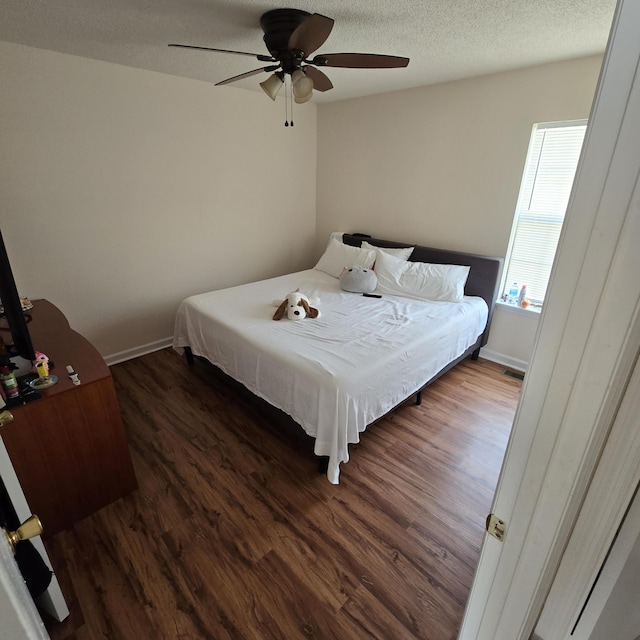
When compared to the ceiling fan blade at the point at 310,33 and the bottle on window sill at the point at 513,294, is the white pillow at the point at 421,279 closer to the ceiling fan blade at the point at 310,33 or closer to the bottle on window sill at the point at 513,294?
the bottle on window sill at the point at 513,294

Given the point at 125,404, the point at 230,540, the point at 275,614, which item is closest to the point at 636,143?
the point at 275,614

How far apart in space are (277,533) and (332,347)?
1018mm

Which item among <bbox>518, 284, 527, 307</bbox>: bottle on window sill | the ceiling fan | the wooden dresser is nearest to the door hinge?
the wooden dresser

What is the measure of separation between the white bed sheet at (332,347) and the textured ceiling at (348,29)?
1.75 meters

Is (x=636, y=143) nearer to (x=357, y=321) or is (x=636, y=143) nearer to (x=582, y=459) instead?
(x=582, y=459)

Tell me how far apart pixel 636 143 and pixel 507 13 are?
1962 millimetres

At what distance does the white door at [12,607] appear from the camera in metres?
0.44

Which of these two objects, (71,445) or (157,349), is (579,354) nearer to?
(71,445)

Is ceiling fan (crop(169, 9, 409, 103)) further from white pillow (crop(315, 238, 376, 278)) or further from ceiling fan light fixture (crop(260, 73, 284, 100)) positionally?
white pillow (crop(315, 238, 376, 278))

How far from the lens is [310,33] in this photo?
1.60 metres

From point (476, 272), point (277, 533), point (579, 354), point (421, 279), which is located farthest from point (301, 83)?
point (277, 533)

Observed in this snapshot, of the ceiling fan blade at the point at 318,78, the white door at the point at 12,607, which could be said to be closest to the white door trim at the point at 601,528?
the white door at the point at 12,607

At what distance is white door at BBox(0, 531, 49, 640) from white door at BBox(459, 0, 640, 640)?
831mm

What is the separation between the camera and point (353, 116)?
146 inches
